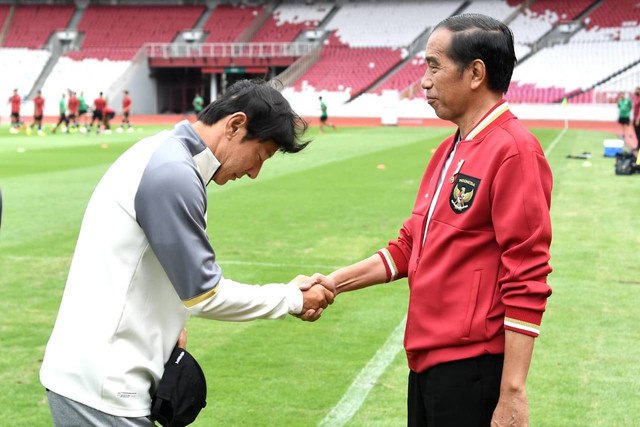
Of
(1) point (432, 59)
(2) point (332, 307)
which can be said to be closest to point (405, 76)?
(2) point (332, 307)

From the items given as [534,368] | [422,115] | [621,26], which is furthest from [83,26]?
[534,368]

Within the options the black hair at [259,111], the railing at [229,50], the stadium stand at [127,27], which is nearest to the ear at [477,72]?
the black hair at [259,111]

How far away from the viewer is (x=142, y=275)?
3.12m

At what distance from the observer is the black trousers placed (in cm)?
331

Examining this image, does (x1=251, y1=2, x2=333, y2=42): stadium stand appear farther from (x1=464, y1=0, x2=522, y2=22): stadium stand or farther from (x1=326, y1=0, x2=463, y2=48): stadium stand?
(x1=464, y1=0, x2=522, y2=22): stadium stand

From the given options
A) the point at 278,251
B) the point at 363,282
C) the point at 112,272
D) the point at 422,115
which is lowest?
the point at 422,115

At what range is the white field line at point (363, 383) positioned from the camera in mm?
5984

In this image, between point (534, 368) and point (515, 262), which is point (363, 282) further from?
point (534, 368)

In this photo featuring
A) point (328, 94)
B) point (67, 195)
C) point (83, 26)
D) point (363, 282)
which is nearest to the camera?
point (363, 282)

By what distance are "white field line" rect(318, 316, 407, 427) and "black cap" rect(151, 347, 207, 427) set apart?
103 inches

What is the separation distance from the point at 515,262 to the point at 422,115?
1830 inches

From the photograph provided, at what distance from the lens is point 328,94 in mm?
54781

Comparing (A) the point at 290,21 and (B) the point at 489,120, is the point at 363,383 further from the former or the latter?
(A) the point at 290,21

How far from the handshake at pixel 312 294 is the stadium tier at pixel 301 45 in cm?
4580
